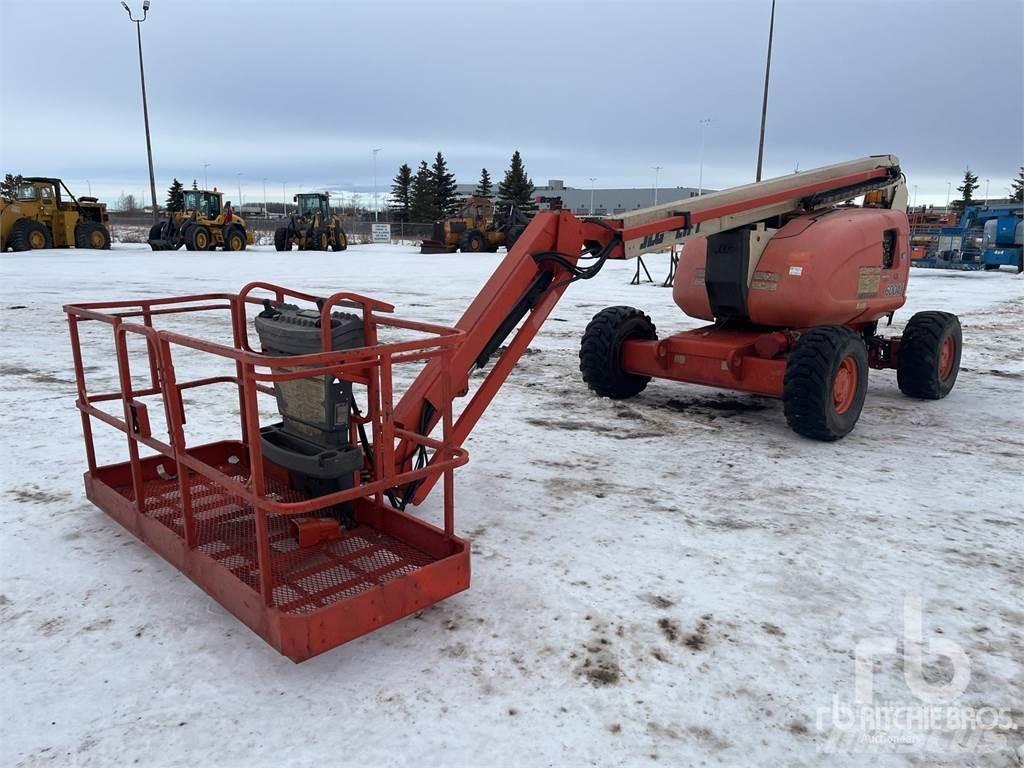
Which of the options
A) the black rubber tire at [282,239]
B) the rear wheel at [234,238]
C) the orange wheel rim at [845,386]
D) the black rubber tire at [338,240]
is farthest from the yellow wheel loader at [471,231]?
the orange wheel rim at [845,386]

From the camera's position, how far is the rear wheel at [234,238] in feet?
103

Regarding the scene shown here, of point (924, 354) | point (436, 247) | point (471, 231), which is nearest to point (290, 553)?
point (924, 354)

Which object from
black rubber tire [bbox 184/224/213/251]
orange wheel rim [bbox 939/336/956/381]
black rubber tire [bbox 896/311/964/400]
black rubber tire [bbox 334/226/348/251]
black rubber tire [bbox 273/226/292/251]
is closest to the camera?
black rubber tire [bbox 896/311/964/400]

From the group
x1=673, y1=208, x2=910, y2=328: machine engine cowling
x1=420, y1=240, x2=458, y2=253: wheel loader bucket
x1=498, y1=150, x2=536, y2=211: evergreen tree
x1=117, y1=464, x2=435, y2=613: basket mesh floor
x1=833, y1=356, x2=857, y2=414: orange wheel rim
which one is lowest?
x1=117, y1=464, x2=435, y2=613: basket mesh floor

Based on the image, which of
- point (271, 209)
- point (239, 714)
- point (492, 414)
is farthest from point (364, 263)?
point (271, 209)

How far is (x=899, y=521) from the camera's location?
4.40m

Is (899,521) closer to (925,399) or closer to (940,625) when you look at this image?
(940,625)

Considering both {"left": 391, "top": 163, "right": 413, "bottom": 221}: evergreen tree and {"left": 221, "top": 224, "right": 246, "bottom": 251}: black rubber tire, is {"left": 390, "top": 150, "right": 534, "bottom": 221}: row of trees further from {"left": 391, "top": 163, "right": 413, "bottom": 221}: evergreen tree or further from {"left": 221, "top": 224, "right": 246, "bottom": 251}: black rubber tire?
{"left": 221, "top": 224, "right": 246, "bottom": 251}: black rubber tire

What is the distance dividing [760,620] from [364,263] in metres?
23.4

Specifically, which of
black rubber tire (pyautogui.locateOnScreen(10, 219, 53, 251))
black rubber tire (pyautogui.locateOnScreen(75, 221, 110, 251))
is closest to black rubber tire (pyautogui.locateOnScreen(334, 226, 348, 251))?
black rubber tire (pyautogui.locateOnScreen(75, 221, 110, 251))

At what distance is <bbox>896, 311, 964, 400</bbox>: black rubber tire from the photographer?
282 inches

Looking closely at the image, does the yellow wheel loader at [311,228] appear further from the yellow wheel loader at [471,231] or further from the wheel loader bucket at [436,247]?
the yellow wheel loader at [471,231]

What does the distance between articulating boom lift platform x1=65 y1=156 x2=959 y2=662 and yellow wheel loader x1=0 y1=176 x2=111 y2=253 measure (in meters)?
24.2

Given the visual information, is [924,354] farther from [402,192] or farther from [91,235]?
[402,192]
